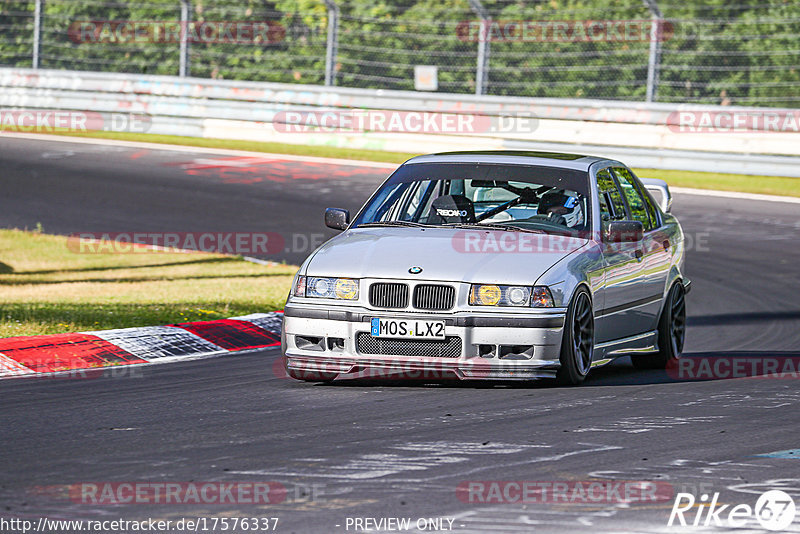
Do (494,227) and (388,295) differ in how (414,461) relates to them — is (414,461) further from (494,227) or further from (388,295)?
(494,227)

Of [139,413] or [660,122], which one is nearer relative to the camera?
[139,413]

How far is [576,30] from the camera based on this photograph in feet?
102

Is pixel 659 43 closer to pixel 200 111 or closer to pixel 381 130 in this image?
pixel 381 130

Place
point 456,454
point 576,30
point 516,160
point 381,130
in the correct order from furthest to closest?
1. point 576,30
2. point 381,130
3. point 516,160
4. point 456,454

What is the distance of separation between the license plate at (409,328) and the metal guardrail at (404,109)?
47.4ft

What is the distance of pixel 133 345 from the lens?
32.1 feet

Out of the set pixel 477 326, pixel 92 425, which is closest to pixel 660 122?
pixel 477 326

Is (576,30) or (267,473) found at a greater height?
(576,30)

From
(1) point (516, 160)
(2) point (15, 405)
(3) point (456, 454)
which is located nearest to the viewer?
(3) point (456, 454)

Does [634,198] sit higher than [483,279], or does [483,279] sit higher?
[634,198]

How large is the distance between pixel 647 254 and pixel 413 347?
2381 millimetres

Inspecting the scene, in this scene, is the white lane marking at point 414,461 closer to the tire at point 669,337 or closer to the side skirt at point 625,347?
the side skirt at point 625,347

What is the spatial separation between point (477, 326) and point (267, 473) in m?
2.42

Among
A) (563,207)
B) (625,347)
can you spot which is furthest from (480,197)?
(625,347)
